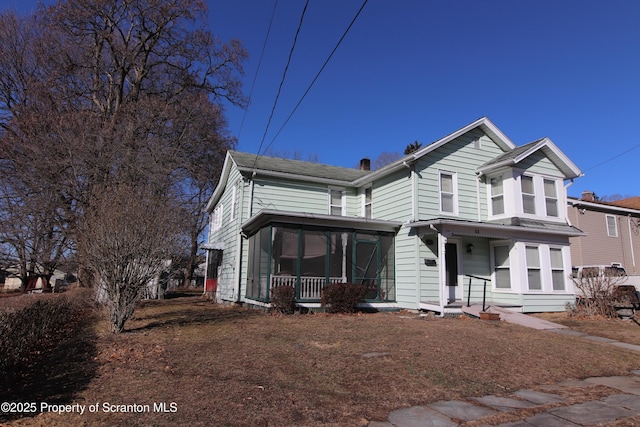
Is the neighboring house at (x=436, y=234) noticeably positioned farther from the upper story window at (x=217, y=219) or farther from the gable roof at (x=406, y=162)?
the upper story window at (x=217, y=219)

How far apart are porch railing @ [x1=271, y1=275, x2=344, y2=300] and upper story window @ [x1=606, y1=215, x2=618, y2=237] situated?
19393 mm

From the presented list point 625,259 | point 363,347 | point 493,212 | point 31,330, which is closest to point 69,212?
point 31,330

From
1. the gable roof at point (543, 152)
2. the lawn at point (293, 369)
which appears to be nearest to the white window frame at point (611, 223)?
the gable roof at point (543, 152)

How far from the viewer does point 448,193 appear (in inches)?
556


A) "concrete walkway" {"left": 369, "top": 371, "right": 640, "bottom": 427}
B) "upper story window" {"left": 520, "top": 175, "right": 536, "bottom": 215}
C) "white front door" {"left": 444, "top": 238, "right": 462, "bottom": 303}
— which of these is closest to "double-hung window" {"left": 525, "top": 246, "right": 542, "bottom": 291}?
"upper story window" {"left": 520, "top": 175, "right": 536, "bottom": 215}

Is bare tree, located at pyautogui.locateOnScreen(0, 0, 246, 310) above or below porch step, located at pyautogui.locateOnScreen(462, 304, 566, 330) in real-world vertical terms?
above

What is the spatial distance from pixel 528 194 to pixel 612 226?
12999 mm

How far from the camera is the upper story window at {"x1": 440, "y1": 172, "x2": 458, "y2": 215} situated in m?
14.0

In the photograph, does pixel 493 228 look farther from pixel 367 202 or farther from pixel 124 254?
pixel 124 254

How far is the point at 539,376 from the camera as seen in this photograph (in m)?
6.11

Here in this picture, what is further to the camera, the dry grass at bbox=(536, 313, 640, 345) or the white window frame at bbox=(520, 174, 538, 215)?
the white window frame at bbox=(520, 174, 538, 215)

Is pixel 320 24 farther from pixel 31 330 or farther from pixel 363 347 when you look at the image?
pixel 31 330

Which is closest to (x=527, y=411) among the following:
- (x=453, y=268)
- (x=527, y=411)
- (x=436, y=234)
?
(x=527, y=411)

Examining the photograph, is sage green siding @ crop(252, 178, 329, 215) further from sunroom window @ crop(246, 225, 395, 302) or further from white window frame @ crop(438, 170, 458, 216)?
white window frame @ crop(438, 170, 458, 216)
